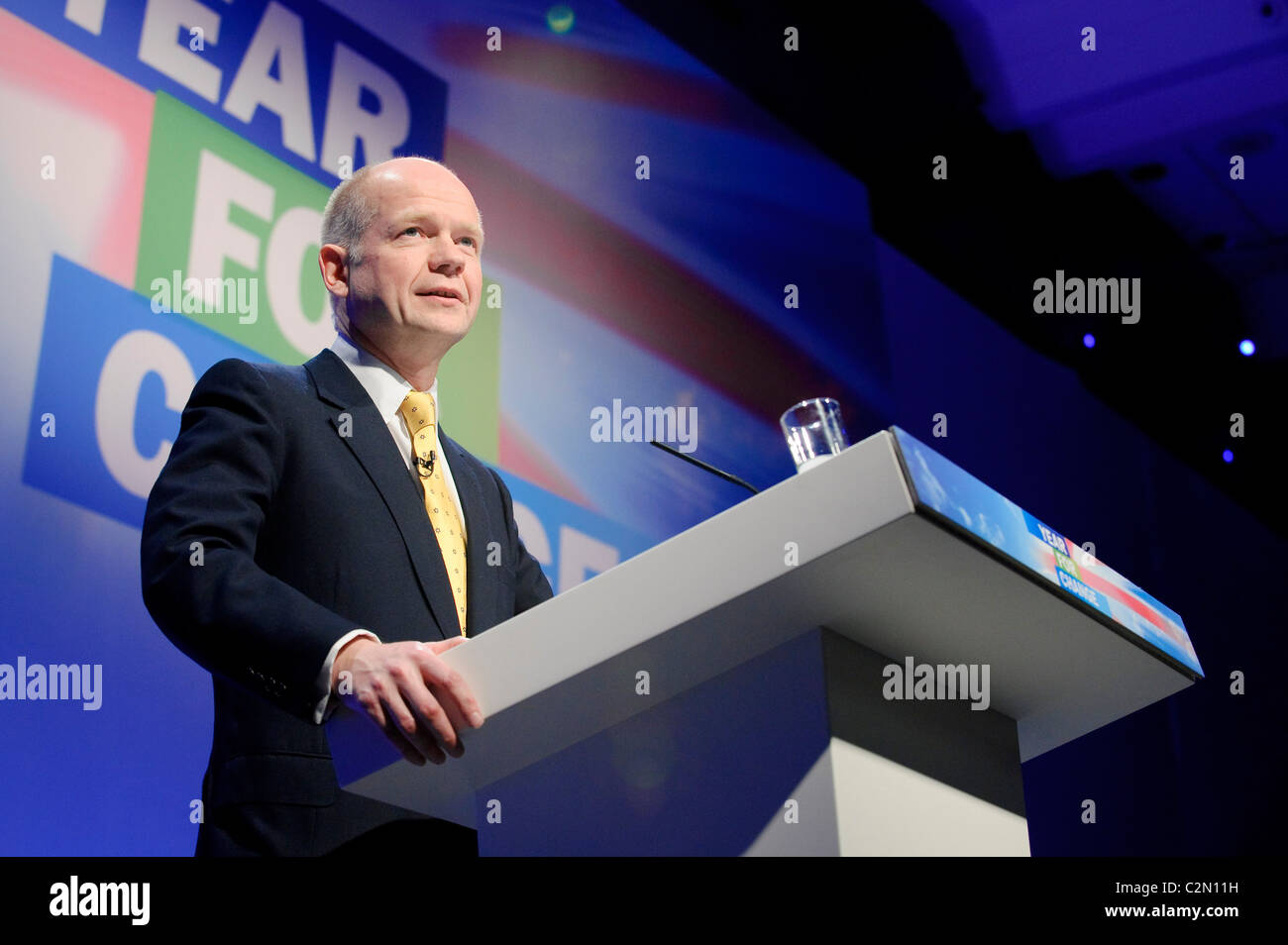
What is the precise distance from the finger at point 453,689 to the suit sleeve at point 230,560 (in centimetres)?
13

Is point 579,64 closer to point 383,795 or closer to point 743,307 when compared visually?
point 743,307

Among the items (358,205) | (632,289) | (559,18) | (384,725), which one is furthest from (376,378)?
(559,18)

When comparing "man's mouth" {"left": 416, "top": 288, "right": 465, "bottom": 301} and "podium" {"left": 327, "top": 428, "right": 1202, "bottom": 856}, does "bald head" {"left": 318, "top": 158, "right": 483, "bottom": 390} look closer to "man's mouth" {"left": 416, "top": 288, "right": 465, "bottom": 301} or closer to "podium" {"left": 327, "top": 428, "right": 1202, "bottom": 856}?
"man's mouth" {"left": 416, "top": 288, "right": 465, "bottom": 301}

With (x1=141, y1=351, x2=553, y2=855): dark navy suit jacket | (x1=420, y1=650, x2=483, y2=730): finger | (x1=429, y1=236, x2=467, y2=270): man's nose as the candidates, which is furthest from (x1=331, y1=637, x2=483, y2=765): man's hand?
(x1=429, y1=236, x2=467, y2=270): man's nose

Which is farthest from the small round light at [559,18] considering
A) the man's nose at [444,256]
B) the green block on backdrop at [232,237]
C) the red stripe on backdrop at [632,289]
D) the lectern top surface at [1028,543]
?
the lectern top surface at [1028,543]

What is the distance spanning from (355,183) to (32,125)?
2.25ft

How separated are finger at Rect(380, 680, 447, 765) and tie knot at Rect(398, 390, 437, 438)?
646mm

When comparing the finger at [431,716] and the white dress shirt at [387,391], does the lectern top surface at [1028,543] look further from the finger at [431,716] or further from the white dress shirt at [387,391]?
the white dress shirt at [387,391]

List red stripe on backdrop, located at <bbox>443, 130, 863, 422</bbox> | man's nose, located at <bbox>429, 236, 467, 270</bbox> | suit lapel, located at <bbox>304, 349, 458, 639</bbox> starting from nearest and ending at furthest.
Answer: suit lapel, located at <bbox>304, 349, 458, 639</bbox>
man's nose, located at <bbox>429, 236, 467, 270</bbox>
red stripe on backdrop, located at <bbox>443, 130, 863, 422</bbox>

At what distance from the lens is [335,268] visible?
182 cm

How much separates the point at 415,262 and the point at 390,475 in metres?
0.34

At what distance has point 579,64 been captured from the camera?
3512mm

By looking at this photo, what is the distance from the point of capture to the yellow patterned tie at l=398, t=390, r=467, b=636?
157 centimetres
